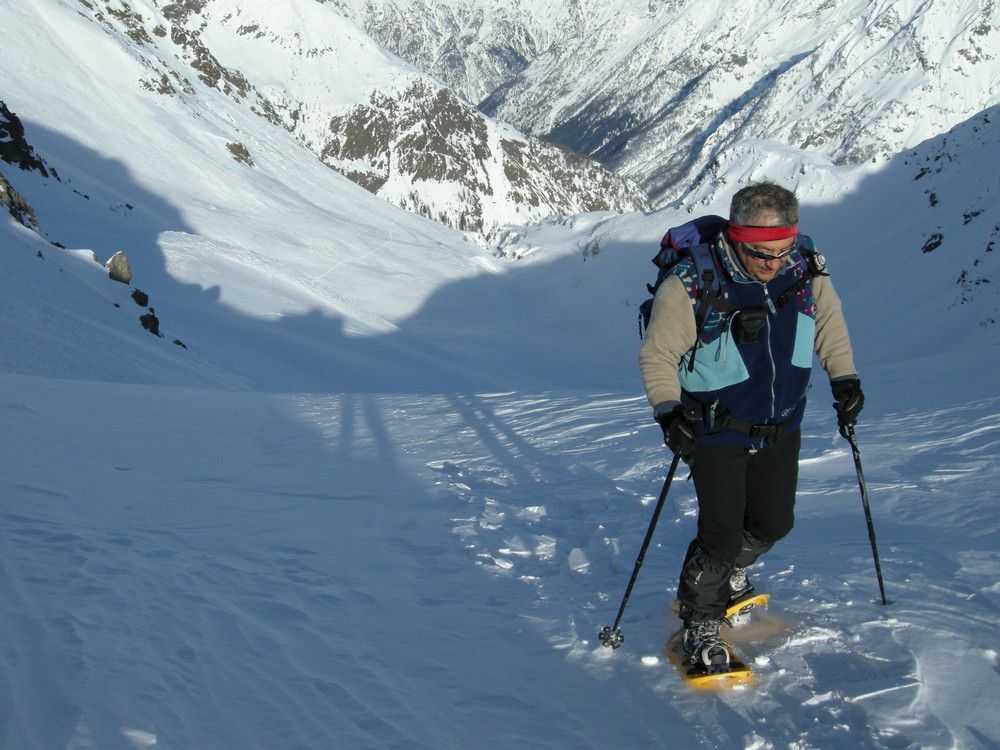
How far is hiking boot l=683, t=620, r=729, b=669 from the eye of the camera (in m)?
3.20

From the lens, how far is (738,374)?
3047mm

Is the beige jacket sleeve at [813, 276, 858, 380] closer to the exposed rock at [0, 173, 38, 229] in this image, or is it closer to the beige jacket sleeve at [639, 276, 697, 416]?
the beige jacket sleeve at [639, 276, 697, 416]

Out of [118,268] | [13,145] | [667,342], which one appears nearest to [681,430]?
[667,342]

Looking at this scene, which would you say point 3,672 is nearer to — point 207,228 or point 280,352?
point 280,352

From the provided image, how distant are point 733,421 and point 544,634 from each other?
1410 millimetres

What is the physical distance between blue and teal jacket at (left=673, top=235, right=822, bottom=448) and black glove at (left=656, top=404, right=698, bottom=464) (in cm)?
11

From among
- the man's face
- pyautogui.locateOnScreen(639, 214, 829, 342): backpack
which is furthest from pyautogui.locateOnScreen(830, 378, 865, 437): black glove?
the man's face

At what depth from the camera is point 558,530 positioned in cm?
526

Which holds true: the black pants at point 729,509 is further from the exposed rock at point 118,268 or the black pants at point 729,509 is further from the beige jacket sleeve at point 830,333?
the exposed rock at point 118,268

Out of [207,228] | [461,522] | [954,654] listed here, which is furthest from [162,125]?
[954,654]

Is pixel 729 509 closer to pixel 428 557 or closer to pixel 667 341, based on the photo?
pixel 667 341

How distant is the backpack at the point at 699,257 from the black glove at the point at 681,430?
326 mm

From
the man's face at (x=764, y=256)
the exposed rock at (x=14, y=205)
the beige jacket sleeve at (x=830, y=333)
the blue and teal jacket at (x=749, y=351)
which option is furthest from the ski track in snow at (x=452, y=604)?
the exposed rock at (x=14, y=205)

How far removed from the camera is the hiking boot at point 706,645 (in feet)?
10.5
